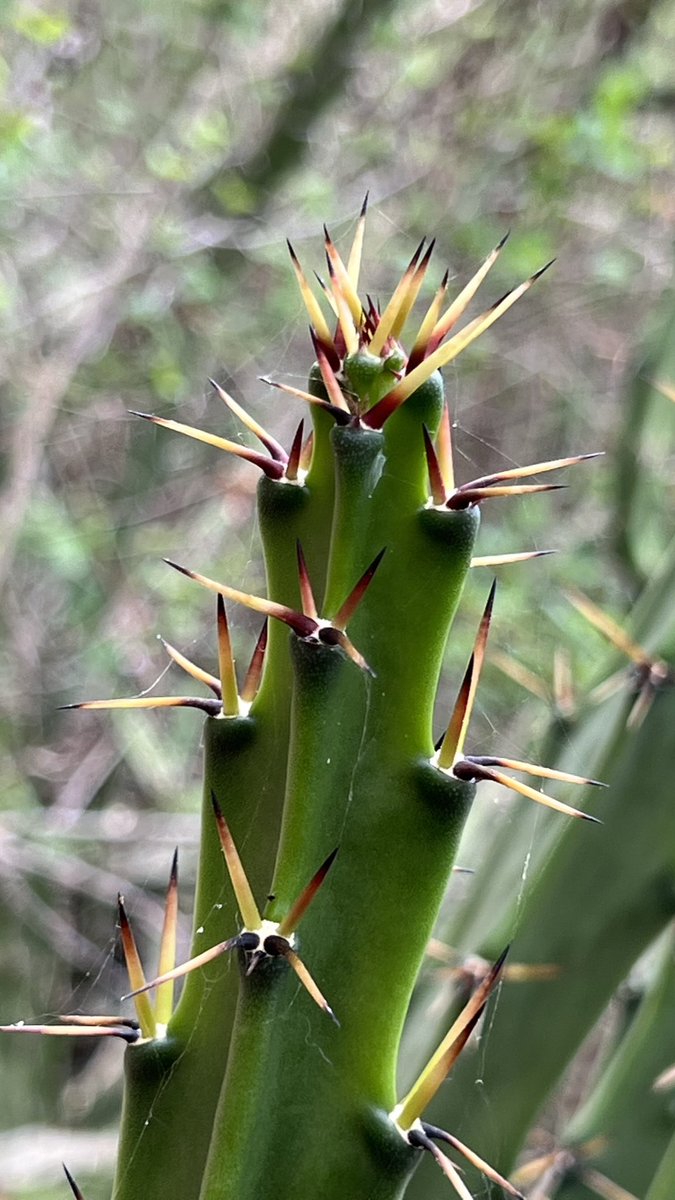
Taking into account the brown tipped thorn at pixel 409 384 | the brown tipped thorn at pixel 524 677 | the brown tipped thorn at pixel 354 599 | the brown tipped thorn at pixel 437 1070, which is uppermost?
the brown tipped thorn at pixel 409 384

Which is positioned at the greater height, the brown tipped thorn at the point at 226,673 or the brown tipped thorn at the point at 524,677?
the brown tipped thorn at the point at 226,673

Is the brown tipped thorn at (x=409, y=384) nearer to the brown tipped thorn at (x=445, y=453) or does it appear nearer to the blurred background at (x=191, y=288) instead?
the brown tipped thorn at (x=445, y=453)

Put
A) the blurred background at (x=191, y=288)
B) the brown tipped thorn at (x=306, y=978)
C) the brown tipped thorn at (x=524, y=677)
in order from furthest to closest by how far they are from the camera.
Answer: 1. the blurred background at (x=191, y=288)
2. the brown tipped thorn at (x=524, y=677)
3. the brown tipped thorn at (x=306, y=978)

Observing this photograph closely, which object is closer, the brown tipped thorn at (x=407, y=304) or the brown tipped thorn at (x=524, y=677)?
the brown tipped thorn at (x=407, y=304)

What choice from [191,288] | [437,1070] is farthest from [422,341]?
[191,288]

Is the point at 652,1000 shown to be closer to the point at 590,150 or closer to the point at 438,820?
the point at 438,820

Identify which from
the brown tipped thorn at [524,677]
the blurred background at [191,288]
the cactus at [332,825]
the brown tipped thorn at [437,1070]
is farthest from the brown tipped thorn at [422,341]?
the blurred background at [191,288]

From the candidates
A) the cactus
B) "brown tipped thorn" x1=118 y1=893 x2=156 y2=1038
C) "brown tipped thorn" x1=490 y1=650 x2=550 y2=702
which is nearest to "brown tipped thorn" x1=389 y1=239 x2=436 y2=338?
the cactus
